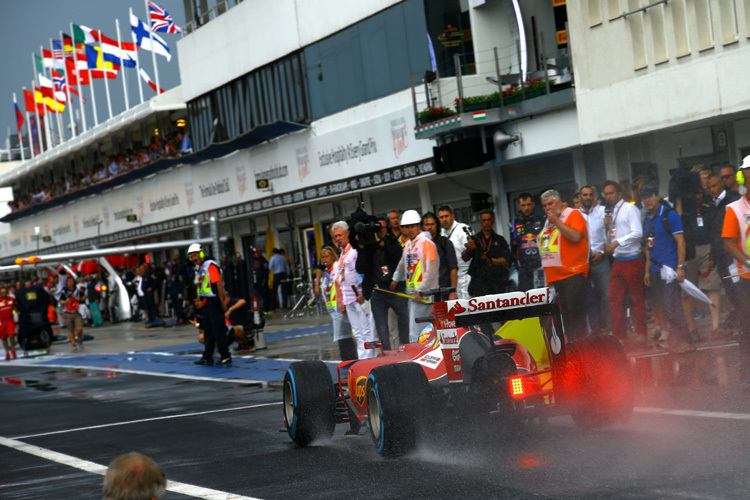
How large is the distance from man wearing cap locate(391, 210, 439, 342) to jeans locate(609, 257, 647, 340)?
2.17 metres

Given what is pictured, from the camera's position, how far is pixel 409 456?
8.09 meters

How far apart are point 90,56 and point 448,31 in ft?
96.7

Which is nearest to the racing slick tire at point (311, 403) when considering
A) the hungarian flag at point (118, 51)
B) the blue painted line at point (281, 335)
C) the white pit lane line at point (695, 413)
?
the white pit lane line at point (695, 413)

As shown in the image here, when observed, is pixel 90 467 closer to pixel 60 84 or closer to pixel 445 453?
pixel 445 453

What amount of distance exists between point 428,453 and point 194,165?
120 ft

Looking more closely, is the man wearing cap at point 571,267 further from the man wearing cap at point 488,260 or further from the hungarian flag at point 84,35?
the hungarian flag at point 84,35

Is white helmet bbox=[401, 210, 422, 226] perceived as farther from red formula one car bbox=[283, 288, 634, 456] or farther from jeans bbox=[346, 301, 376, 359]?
red formula one car bbox=[283, 288, 634, 456]

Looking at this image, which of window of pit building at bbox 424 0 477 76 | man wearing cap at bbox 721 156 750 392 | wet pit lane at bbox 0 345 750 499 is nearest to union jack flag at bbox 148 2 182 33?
window of pit building at bbox 424 0 477 76

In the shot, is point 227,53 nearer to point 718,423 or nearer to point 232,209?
point 232,209

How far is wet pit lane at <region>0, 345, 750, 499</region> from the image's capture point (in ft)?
22.0

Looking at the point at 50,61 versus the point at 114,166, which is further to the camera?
the point at 50,61

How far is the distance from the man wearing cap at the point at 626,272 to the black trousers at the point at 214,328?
6983 millimetres

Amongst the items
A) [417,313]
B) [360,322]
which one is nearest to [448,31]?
[360,322]

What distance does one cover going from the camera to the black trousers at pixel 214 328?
18422 mm
